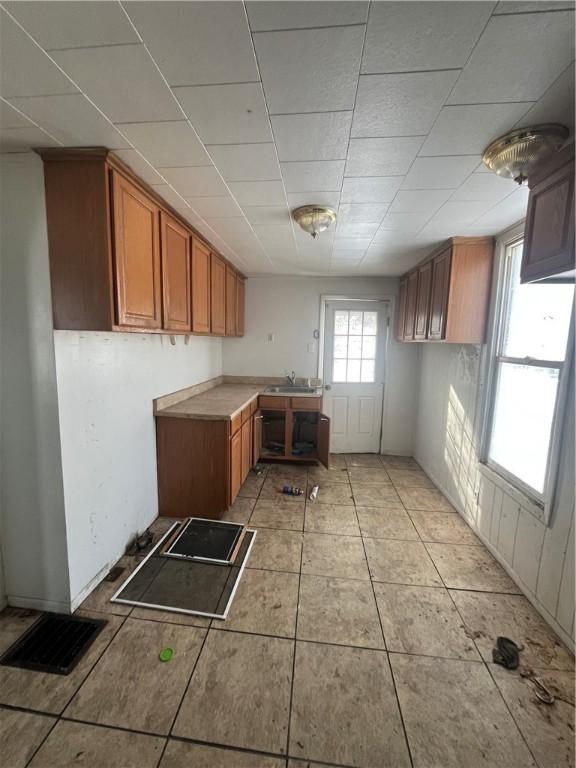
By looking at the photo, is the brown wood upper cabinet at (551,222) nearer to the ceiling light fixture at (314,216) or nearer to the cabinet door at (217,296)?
the ceiling light fixture at (314,216)

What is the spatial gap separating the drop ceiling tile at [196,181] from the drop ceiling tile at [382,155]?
2.25 feet

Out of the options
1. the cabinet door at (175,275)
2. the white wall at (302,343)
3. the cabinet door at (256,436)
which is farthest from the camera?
the white wall at (302,343)

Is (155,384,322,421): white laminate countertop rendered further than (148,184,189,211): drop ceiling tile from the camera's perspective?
Yes

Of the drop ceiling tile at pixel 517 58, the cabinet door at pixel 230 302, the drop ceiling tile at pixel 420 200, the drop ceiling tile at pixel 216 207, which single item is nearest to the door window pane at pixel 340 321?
the cabinet door at pixel 230 302

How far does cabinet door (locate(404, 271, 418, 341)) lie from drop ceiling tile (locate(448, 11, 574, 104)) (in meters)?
2.33

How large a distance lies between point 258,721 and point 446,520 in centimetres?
207

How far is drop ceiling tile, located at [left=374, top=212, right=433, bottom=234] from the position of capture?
2035 mm

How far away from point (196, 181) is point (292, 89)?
0.82 metres

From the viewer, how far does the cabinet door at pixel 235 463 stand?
2.56 m

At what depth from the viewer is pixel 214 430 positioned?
2492 mm

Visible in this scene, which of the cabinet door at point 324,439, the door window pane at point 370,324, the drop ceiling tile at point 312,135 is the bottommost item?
the cabinet door at point 324,439

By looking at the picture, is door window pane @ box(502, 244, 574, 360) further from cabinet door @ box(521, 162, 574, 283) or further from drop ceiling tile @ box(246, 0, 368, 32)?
drop ceiling tile @ box(246, 0, 368, 32)

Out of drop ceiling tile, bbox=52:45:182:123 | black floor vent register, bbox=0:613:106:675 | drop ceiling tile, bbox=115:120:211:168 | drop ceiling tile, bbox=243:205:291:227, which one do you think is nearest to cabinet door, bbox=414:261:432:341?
drop ceiling tile, bbox=243:205:291:227

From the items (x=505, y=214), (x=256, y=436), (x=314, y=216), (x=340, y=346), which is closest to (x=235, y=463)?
(x=256, y=436)
